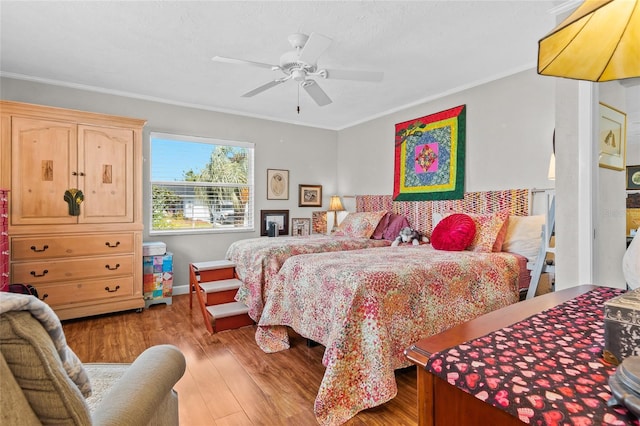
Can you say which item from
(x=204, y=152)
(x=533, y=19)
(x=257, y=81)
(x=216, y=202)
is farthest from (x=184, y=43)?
(x=533, y=19)

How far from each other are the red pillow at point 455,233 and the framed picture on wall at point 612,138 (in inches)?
47.9

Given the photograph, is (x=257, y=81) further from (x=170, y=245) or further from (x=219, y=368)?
(x=219, y=368)

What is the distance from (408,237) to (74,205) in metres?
3.67

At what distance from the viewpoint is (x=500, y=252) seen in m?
3.06

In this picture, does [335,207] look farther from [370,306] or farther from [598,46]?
[598,46]

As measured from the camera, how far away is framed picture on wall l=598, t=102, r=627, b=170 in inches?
67.2

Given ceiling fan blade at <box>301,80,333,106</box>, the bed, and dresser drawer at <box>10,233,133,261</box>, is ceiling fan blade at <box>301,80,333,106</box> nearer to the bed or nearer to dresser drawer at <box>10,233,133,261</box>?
the bed

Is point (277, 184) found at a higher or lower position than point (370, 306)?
higher

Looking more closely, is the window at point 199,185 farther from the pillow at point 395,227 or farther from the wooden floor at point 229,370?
the pillow at point 395,227

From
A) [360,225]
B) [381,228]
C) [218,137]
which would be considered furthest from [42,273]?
[381,228]

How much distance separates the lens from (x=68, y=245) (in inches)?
128

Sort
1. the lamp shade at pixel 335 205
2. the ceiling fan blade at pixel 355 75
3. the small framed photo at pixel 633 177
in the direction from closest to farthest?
the small framed photo at pixel 633 177
the ceiling fan blade at pixel 355 75
the lamp shade at pixel 335 205

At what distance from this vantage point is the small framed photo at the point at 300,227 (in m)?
5.36

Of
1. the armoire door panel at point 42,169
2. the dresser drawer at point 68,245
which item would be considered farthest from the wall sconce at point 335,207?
the armoire door panel at point 42,169
